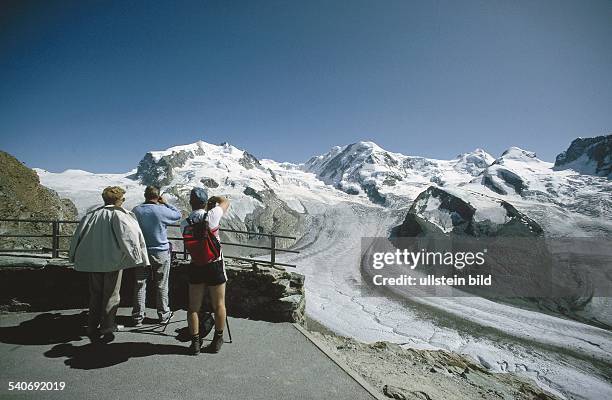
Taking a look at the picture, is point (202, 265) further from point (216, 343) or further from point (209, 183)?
point (209, 183)

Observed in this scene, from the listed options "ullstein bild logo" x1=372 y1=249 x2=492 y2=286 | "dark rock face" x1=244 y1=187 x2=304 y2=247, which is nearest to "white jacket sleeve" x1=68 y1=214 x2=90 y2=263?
"ullstein bild logo" x1=372 y1=249 x2=492 y2=286

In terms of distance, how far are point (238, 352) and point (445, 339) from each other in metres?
27.6

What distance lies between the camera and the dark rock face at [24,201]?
13.6m

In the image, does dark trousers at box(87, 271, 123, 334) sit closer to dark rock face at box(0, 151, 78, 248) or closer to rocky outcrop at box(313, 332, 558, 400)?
rocky outcrop at box(313, 332, 558, 400)

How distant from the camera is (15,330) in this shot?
4551 millimetres

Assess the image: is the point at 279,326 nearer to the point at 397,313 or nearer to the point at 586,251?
the point at 397,313

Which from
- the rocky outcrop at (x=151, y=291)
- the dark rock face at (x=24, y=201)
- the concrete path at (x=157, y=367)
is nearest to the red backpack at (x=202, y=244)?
the concrete path at (x=157, y=367)

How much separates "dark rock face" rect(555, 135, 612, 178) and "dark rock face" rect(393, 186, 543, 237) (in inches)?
3126

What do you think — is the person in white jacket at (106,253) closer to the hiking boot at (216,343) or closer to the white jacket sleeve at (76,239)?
the white jacket sleeve at (76,239)

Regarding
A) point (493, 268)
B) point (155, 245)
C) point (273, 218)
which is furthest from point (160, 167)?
point (155, 245)

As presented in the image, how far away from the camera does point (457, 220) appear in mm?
67250

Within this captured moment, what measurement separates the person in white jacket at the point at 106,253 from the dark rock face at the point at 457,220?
70224 millimetres

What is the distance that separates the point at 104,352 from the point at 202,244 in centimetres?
203

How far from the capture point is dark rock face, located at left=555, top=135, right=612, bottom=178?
116 m
